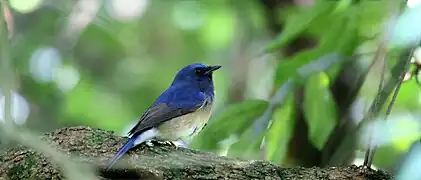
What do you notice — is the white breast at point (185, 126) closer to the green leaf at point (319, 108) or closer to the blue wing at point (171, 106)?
the blue wing at point (171, 106)

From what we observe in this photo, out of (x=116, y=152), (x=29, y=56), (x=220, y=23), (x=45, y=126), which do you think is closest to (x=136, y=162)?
(x=116, y=152)

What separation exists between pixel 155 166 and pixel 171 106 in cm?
149

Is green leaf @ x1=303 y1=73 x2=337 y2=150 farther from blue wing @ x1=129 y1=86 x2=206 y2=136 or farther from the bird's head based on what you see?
the bird's head

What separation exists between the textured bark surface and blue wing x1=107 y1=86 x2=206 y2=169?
0.70 m

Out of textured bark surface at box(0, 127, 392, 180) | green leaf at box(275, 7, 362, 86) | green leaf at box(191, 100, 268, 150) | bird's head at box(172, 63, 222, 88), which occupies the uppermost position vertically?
bird's head at box(172, 63, 222, 88)

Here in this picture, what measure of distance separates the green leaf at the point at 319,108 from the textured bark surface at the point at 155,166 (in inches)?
28.3

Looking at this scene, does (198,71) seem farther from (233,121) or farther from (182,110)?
(233,121)

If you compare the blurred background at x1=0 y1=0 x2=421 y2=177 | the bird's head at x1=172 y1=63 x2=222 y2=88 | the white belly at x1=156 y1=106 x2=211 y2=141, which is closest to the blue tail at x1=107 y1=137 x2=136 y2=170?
the blurred background at x1=0 y1=0 x2=421 y2=177

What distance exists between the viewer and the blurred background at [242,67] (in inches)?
111

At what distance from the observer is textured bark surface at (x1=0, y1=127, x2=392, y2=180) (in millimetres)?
2086

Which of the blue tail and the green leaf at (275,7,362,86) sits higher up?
the green leaf at (275,7,362,86)

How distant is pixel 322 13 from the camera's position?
2.93m

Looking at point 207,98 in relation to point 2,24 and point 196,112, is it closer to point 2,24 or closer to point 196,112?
point 196,112

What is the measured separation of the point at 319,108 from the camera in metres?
2.95
